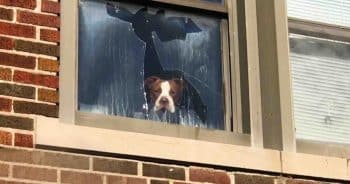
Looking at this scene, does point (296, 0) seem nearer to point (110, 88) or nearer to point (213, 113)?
point (213, 113)

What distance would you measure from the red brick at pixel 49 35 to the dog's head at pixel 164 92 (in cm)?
63

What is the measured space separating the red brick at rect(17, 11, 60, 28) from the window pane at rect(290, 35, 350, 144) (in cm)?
157

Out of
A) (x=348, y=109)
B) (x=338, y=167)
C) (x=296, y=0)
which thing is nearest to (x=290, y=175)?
(x=338, y=167)

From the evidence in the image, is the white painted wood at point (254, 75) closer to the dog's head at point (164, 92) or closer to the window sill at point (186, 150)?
the window sill at point (186, 150)

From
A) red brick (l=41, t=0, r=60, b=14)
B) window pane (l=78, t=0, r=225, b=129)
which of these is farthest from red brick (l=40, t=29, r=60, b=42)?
window pane (l=78, t=0, r=225, b=129)

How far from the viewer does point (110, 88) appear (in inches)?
230

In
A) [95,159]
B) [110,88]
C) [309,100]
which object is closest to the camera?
[95,159]

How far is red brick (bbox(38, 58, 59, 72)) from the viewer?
18.2 feet

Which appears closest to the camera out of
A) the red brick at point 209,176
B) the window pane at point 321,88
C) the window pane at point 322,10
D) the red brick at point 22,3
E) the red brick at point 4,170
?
the red brick at point 4,170

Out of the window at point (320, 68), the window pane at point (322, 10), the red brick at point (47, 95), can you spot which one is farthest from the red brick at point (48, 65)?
the window pane at point (322, 10)

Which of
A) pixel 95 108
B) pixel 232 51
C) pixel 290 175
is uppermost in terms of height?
pixel 232 51

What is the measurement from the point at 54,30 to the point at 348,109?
198cm

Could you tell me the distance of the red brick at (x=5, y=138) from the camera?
530 cm

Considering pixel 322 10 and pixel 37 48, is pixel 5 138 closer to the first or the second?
pixel 37 48
